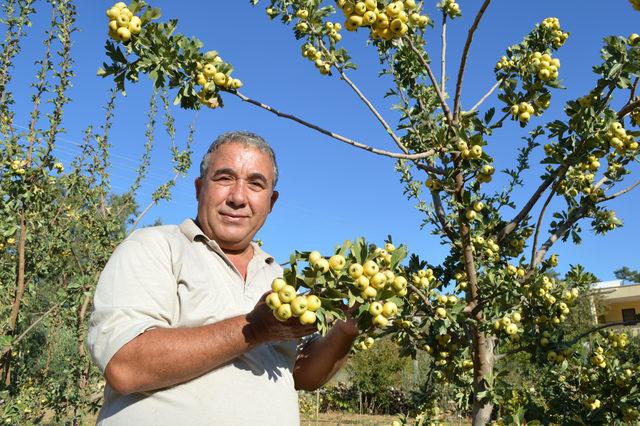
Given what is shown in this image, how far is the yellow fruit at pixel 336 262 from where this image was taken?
1538mm

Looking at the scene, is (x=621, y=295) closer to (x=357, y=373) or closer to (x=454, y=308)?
(x=357, y=373)

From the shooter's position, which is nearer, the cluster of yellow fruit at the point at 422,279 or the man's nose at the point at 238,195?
the man's nose at the point at 238,195

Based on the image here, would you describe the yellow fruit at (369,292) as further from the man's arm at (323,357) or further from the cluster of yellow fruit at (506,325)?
the cluster of yellow fruit at (506,325)

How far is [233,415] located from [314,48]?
2.33m

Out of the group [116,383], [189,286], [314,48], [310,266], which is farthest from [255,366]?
[314,48]

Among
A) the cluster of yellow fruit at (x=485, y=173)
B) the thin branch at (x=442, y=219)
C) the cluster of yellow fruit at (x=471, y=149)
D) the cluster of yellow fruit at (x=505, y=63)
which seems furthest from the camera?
the thin branch at (x=442, y=219)

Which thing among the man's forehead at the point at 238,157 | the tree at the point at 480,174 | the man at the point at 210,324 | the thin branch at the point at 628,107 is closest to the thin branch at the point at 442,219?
the tree at the point at 480,174

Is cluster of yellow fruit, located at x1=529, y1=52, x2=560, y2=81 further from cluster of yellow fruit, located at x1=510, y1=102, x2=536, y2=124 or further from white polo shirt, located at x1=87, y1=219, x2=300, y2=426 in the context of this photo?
white polo shirt, located at x1=87, y1=219, x2=300, y2=426

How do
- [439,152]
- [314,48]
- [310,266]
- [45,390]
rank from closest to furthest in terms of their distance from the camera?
[310,266], [439,152], [314,48], [45,390]

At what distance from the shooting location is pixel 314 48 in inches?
133

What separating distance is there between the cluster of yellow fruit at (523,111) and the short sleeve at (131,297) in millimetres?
2209

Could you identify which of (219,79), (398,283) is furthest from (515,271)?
(219,79)

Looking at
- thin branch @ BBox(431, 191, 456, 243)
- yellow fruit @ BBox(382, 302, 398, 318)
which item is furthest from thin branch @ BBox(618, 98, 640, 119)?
yellow fruit @ BBox(382, 302, 398, 318)

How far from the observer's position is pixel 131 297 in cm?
189
